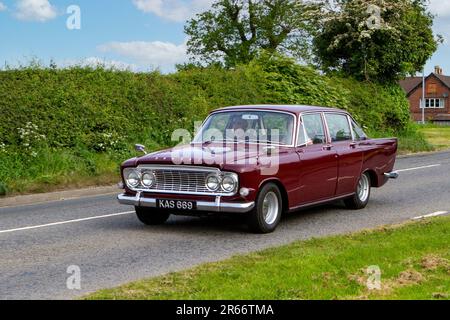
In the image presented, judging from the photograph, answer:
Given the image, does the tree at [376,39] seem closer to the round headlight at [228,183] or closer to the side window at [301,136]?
the side window at [301,136]

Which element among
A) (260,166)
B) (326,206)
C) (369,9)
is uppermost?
(369,9)

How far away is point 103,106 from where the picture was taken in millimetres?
19156

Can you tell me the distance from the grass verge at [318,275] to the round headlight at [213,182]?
132 cm

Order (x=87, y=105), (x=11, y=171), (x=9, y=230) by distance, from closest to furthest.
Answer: (x=9, y=230), (x=11, y=171), (x=87, y=105)

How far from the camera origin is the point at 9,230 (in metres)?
10.4

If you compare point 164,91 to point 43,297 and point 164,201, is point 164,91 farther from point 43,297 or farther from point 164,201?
Result: point 43,297

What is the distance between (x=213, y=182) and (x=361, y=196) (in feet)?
12.7

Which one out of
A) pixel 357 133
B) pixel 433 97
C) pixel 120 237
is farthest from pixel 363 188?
pixel 433 97

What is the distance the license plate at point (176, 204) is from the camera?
30.3 feet

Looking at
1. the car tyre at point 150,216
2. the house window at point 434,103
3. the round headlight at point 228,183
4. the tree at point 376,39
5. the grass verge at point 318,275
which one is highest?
the tree at point 376,39

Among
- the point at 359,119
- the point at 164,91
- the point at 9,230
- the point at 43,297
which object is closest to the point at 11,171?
the point at 9,230

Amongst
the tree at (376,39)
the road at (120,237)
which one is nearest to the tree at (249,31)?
the tree at (376,39)

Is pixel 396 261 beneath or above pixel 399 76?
beneath
